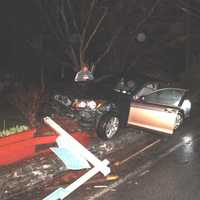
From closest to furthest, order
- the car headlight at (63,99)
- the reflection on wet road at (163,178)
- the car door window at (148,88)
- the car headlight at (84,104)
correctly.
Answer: the reflection on wet road at (163,178) → the car headlight at (84,104) → the car headlight at (63,99) → the car door window at (148,88)

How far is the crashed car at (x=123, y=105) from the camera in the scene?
27.6 feet

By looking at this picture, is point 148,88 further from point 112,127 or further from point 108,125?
point 108,125

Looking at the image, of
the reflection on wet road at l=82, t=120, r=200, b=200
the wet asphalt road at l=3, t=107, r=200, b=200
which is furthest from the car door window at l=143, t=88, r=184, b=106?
the reflection on wet road at l=82, t=120, r=200, b=200

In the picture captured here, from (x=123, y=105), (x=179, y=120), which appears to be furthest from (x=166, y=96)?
(x=123, y=105)

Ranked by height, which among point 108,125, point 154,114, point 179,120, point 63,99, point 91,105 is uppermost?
point 63,99

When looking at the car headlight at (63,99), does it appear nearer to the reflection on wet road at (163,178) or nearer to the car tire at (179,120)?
the reflection on wet road at (163,178)

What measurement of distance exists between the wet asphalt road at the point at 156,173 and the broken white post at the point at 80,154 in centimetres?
16

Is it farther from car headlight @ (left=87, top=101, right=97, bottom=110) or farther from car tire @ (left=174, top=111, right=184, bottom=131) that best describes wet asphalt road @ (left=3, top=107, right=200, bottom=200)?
car headlight @ (left=87, top=101, right=97, bottom=110)

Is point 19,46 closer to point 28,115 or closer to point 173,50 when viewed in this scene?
point 28,115

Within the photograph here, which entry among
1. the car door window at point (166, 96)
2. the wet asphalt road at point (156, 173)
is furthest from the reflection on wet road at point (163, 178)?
the car door window at point (166, 96)

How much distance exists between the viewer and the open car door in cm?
880

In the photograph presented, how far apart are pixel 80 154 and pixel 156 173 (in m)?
1.66

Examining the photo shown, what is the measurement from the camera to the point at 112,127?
28.8ft

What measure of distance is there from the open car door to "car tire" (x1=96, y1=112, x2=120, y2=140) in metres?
0.56
